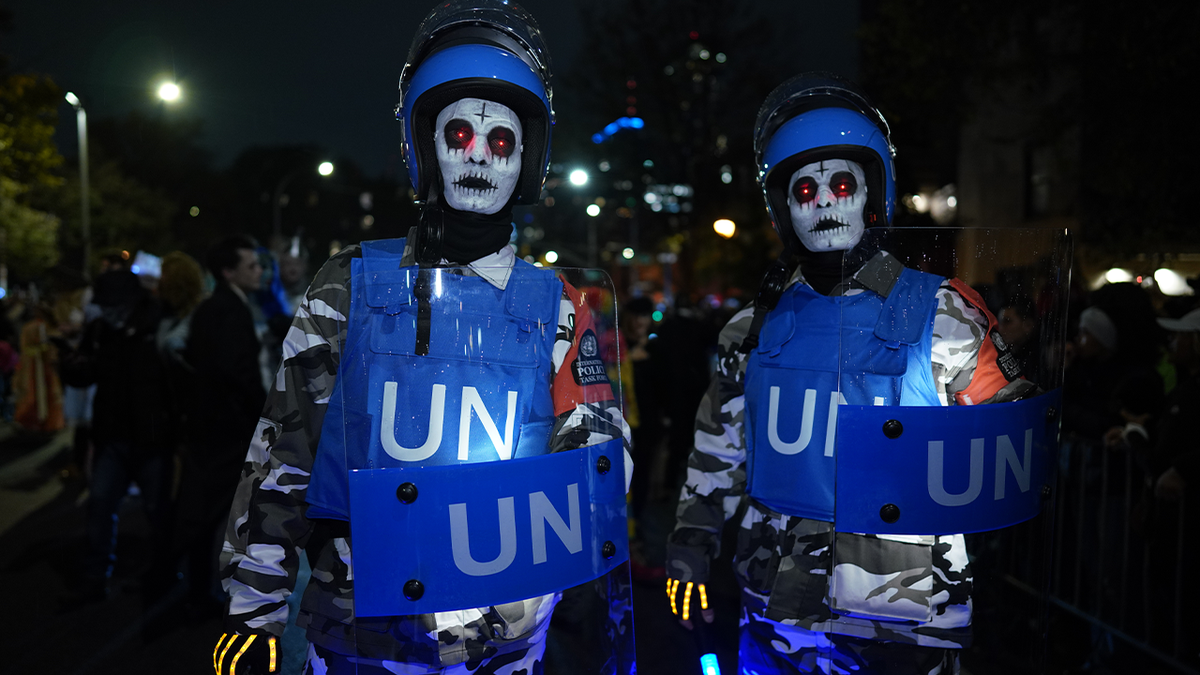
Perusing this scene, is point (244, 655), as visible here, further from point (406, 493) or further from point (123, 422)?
point (123, 422)

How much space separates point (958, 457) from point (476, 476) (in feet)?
Answer: 3.65

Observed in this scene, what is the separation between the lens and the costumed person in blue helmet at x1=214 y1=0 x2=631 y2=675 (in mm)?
1853

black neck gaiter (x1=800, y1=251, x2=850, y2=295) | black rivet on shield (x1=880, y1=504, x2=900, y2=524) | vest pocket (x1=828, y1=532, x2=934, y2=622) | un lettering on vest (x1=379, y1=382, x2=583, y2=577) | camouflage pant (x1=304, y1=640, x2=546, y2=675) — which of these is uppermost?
black neck gaiter (x1=800, y1=251, x2=850, y2=295)

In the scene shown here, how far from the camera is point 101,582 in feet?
17.2

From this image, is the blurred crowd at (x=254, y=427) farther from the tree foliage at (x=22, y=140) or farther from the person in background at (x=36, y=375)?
the tree foliage at (x=22, y=140)

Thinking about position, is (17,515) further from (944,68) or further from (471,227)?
(944,68)

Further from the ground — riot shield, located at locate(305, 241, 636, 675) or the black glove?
riot shield, located at locate(305, 241, 636, 675)

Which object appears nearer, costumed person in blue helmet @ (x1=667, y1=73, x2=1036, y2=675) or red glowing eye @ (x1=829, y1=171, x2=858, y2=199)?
costumed person in blue helmet @ (x1=667, y1=73, x2=1036, y2=675)

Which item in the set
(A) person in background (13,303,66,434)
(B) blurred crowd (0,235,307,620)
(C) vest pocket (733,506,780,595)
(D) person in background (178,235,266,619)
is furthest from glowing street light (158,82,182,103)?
(C) vest pocket (733,506,780,595)

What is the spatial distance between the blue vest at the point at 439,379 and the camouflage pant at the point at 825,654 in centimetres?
100

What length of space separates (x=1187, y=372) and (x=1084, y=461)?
0.93m

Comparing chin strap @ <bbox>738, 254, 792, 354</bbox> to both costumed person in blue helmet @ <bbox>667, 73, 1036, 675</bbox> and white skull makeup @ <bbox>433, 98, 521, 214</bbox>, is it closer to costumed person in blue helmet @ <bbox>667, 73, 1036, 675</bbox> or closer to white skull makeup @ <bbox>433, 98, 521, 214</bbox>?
costumed person in blue helmet @ <bbox>667, 73, 1036, 675</bbox>

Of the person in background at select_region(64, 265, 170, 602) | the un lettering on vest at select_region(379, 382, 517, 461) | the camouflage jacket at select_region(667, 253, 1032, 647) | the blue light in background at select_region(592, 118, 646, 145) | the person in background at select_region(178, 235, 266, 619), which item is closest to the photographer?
the un lettering on vest at select_region(379, 382, 517, 461)

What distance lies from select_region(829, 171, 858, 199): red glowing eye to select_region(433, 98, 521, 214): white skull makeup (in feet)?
3.45
